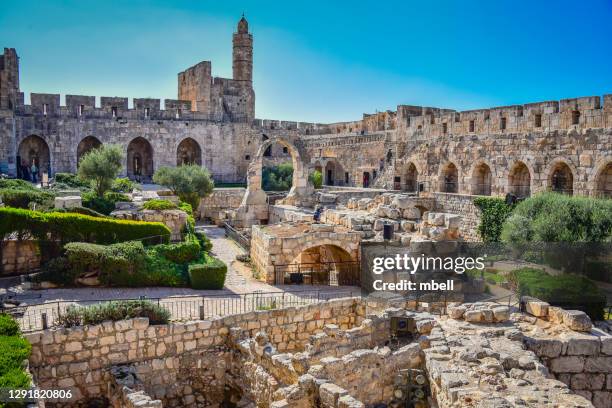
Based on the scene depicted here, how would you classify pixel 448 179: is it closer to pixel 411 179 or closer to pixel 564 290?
pixel 411 179

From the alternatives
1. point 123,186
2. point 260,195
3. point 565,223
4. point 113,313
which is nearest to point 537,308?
point 565,223

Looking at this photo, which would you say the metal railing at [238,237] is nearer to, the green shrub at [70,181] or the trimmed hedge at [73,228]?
the trimmed hedge at [73,228]

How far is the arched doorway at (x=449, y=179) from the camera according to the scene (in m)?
27.6

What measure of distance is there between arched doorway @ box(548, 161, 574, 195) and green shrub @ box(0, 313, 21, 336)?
20.1 m

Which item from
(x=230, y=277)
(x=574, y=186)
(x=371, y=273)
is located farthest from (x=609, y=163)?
(x=230, y=277)

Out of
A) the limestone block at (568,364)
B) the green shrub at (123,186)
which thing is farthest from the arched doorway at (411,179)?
the limestone block at (568,364)

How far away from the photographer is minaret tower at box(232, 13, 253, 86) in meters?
37.7

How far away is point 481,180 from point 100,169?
17664 millimetres

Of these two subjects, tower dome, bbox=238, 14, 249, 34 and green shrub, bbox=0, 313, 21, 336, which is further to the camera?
tower dome, bbox=238, 14, 249, 34

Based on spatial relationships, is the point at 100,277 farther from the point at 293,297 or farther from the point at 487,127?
the point at 487,127

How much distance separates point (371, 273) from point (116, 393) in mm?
7097

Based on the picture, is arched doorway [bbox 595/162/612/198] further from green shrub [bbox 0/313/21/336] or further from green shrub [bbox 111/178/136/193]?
green shrub [bbox 111/178/136/193]
